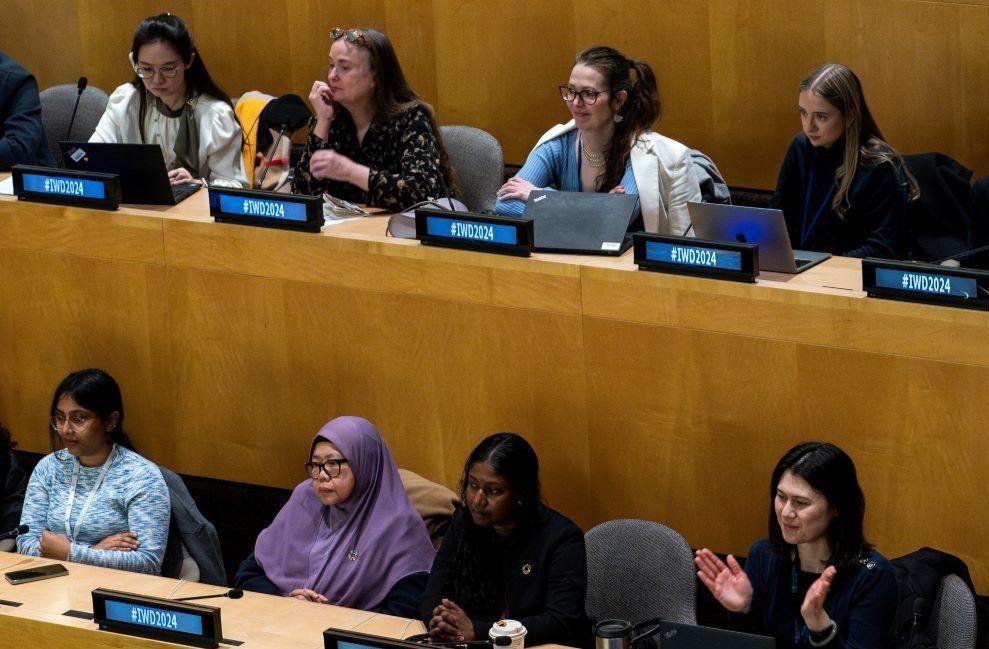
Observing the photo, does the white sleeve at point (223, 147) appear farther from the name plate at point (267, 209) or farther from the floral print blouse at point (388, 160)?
the name plate at point (267, 209)

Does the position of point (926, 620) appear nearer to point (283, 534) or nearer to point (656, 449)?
point (656, 449)

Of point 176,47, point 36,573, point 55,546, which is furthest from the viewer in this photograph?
point 176,47

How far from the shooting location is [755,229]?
3.78 m

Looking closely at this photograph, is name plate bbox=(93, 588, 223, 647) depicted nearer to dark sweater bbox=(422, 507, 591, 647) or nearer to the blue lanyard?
dark sweater bbox=(422, 507, 591, 647)

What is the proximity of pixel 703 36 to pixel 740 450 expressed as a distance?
1.62 metres

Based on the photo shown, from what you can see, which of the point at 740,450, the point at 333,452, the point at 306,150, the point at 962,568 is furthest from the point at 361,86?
the point at 962,568

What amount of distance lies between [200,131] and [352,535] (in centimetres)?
167

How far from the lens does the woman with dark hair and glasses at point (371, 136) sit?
4516 millimetres

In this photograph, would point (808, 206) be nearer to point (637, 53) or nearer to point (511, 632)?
point (637, 53)

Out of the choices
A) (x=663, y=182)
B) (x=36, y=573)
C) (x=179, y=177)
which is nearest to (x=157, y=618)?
(x=36, y=573)

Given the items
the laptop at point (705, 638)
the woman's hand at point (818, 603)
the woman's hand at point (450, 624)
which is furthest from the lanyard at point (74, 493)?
the woman's hand at point (818, 603)

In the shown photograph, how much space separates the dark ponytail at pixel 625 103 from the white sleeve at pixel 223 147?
1.22 m

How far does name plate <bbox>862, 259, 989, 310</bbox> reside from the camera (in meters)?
3.45

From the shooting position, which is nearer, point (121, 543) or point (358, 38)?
point (121, 543)
